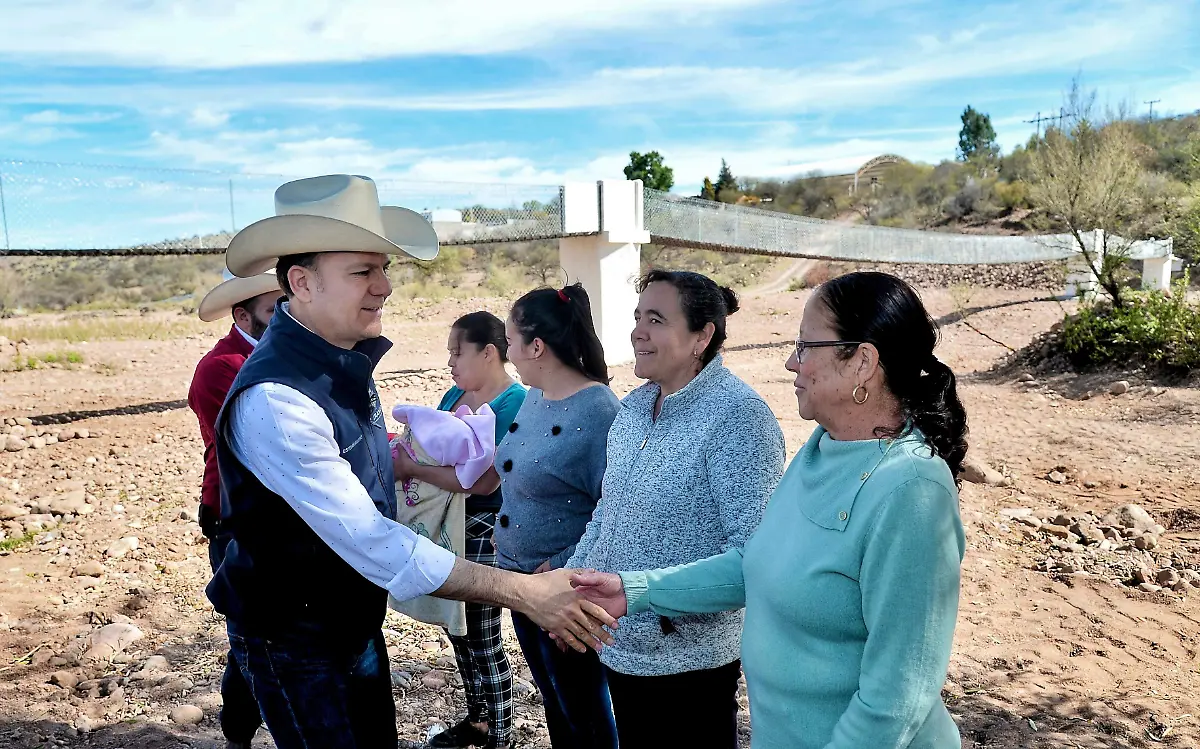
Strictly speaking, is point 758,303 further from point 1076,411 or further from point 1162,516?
point 1162,516

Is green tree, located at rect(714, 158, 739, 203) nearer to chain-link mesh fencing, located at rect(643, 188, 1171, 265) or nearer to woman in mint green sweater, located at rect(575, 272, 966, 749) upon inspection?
chain-link mesh fencing, located at rect(643, 188, 1171, 265)

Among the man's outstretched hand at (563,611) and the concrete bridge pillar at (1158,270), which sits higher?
the concrete bridge pillar at (1158,270)

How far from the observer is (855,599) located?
172 centimetres

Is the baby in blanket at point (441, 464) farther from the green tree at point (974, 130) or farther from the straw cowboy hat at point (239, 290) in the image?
the green tree at point (974, 130)

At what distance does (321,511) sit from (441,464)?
119 cm

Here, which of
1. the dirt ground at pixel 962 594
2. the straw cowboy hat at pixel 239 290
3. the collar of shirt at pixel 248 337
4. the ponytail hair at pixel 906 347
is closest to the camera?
the ponytail hair at pixel 906 347

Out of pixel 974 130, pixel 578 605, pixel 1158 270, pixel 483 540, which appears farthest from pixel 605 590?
pixel 974 130

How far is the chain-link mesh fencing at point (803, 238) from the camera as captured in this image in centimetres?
1512

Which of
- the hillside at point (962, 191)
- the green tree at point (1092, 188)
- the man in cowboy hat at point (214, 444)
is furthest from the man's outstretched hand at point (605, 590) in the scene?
the hillside at point (962, 191)

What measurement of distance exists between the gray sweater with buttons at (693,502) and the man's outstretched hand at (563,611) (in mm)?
106

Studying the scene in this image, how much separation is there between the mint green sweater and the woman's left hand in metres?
1.64

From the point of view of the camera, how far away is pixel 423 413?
3.35 meters

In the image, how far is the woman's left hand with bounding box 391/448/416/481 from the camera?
3.30 m

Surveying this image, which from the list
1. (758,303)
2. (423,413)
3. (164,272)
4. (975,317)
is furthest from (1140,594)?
(164,272)
